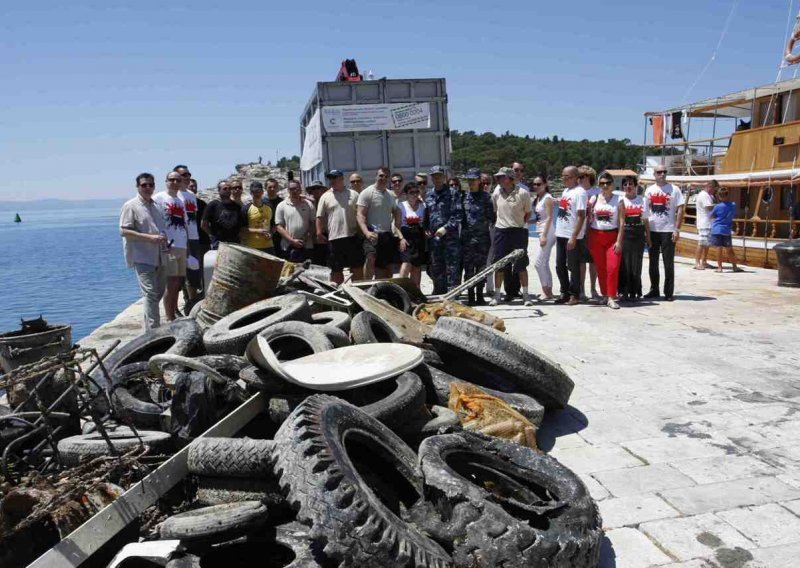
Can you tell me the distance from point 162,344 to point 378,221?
4.12 m

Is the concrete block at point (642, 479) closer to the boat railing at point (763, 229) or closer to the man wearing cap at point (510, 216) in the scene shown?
the man wearing cap at point (510, 216)

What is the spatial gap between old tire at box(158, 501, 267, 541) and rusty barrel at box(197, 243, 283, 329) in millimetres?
3732

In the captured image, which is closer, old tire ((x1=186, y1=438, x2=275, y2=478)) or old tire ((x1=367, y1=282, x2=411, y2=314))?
old tire ((x1=186, y1=438, x2=275, y2=478))

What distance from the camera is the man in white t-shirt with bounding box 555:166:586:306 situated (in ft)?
29.4

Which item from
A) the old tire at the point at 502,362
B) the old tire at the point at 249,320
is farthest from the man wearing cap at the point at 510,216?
the old tire at the point at 502,362

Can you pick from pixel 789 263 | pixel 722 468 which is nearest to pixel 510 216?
pixel 789 263

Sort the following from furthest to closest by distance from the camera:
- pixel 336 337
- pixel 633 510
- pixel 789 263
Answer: pixel 789 263 → pixel 336 337 → pixel 633 510

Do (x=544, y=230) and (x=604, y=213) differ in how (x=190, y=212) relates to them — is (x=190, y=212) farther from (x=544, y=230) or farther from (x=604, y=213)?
(x=604, y=213)

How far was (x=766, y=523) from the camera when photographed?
3.23 meters

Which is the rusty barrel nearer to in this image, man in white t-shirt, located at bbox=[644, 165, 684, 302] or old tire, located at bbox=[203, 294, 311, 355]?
old tire, located at bbox=[203, 294, 311, 355]

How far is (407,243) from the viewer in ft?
30.2

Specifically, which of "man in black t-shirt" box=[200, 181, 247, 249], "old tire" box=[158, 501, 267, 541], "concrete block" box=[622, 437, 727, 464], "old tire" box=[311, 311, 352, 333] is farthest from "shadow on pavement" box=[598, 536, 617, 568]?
"man in black t-shirt" box=[200, 181, 247, 249]

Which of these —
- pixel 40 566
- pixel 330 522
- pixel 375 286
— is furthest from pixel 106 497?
pixel 375 286

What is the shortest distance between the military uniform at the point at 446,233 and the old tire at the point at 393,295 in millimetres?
2073
